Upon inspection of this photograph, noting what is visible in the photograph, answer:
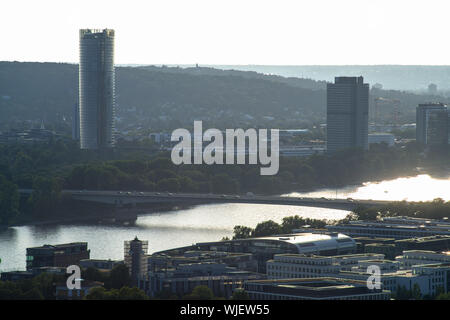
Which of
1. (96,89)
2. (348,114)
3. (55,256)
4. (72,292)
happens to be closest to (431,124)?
(348,114)

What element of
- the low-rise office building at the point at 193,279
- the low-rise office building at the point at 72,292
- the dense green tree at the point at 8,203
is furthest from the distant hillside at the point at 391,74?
the low-rise office building at the point at 72,292

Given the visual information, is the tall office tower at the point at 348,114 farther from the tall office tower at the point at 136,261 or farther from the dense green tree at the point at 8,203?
the tall office tower at the point at 136,261

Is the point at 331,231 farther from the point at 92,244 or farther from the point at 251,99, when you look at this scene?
the point at 251,99

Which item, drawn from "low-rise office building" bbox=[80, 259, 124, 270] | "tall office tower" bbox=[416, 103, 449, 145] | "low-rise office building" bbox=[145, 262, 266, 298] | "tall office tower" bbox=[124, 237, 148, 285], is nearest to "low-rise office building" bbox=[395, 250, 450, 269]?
"low-rise office building" bbox=[145, 262, 266, 298]

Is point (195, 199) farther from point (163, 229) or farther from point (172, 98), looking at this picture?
point (172, 98)

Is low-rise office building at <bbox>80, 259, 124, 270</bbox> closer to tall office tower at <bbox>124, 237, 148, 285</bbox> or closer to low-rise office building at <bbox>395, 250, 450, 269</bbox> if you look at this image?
tall office tower at <bbox>124, 237, 148, 285</bbox>

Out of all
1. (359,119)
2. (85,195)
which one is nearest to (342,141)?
(359,119)
